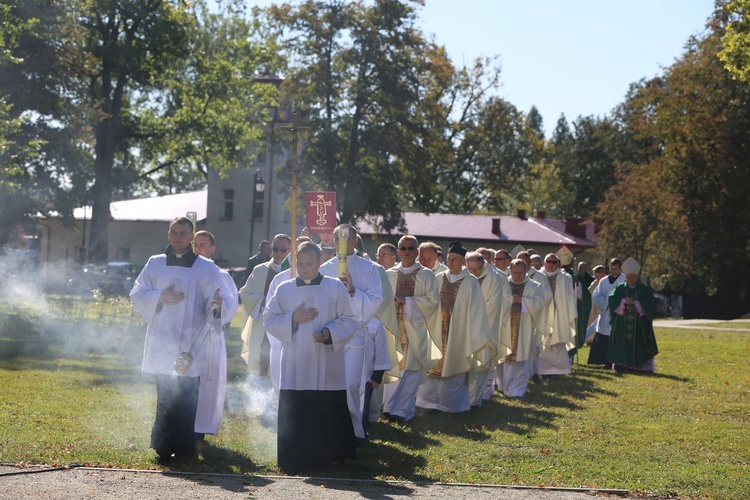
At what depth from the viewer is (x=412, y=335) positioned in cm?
1259

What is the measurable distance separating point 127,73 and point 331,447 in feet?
106

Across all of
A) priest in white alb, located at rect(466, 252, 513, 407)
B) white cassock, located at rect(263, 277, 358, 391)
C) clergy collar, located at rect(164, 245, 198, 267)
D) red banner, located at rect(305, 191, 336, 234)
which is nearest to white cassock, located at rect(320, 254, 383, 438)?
white cassock, located at rect(263, 277, 358, 391)

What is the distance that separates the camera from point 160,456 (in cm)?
899

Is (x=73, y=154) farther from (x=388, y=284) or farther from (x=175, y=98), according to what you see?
(x=388, y=284)

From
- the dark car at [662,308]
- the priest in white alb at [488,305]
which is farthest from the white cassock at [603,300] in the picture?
the dark car at [662,308]

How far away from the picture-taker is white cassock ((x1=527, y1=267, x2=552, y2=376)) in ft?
55.2

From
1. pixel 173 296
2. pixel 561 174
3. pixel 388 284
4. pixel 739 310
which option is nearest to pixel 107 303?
pixel 388 284

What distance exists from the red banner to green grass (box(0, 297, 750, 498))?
2.34 meters

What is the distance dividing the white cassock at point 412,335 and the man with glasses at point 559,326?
5914 millimetres

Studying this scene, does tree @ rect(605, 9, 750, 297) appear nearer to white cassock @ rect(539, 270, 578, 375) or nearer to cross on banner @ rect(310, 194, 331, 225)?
white cassock @ rect(539, 270, 578, 375)

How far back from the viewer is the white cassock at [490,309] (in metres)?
14.2

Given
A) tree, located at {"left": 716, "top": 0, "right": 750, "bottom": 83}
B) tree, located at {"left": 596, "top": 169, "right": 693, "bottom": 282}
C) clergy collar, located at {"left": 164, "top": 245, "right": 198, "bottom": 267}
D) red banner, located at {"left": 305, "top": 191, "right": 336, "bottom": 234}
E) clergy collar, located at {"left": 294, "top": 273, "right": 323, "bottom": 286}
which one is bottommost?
clergy collar, located at {"left": 294, "top": 273, "right": 323, "bottom": 286}

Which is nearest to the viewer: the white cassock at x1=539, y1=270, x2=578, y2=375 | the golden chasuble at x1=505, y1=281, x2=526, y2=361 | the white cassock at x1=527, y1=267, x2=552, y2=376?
the golden chasuble at x1=505, y1=281, x2=526, y2=361

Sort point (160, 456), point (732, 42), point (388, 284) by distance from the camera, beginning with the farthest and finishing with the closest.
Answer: point (732, 42), point (388, 284), point (160, 456)
